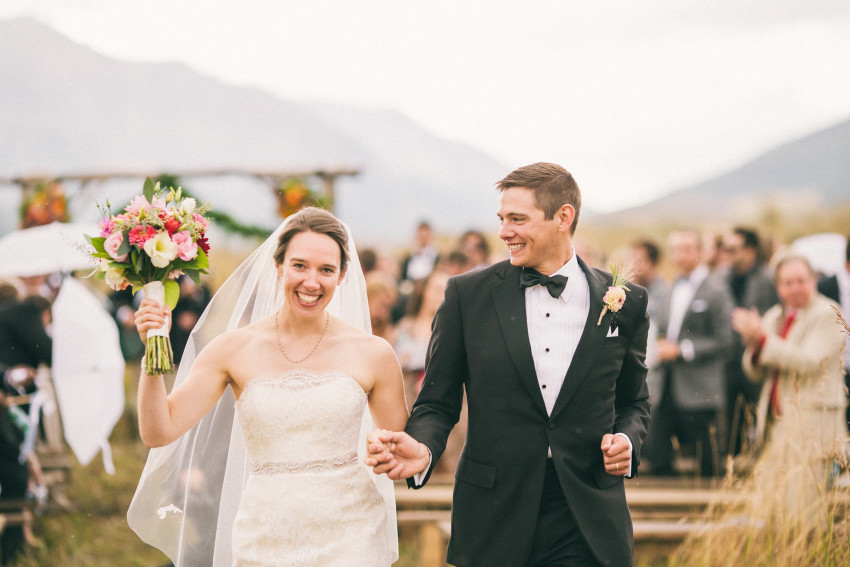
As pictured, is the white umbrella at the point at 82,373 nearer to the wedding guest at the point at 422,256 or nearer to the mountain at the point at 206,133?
the wedding guest at the point at 422,256

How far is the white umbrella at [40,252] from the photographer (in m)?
8.33

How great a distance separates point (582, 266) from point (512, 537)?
1.04m

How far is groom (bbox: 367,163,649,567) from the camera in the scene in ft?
10.6

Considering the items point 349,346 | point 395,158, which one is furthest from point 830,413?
point 395,158

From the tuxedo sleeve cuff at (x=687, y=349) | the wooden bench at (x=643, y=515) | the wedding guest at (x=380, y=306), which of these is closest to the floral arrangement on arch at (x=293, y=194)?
the wedding guest at (x=380, y=306)

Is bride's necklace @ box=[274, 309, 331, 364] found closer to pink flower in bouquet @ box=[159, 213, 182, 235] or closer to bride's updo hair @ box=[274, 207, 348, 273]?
bride's updo hair @ box=[274, 207, 348, 273]

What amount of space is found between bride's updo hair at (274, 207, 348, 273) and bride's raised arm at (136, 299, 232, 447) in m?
0.43

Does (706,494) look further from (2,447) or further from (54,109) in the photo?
(54,109)

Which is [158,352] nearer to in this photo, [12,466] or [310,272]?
[310,272]

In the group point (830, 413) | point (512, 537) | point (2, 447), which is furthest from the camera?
point (2, 447)

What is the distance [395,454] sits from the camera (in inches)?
127

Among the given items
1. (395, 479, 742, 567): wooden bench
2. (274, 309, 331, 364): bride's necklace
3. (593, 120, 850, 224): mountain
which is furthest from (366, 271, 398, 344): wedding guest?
(593, 120, 850, 224): mountain

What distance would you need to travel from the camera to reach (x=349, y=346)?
3.67 metres

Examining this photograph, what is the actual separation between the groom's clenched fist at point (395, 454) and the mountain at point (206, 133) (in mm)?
76370
